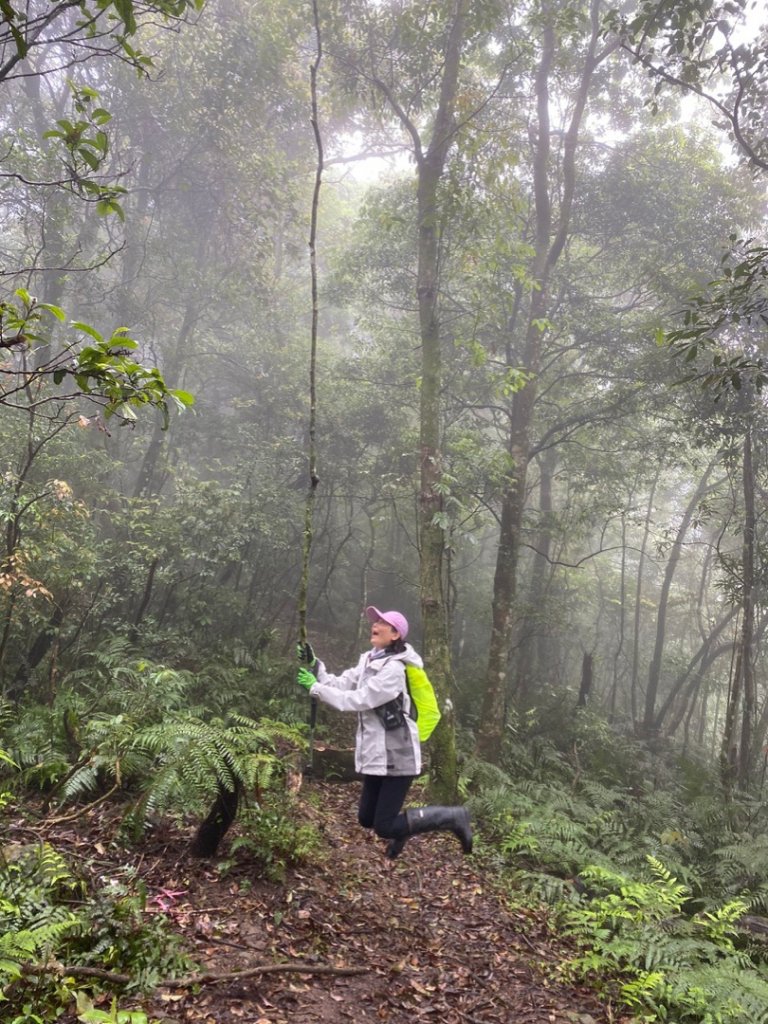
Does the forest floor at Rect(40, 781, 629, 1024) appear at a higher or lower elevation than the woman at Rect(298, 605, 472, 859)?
lower

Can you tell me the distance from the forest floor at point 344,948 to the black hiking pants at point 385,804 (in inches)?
28.8

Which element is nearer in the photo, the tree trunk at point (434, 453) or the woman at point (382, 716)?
the woman at point (382, 716)

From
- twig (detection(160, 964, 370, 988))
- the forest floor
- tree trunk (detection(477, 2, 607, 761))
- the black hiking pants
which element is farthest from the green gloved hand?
tree trunk (detection(477, 2, 607, 761))

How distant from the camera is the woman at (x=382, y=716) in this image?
4926mm

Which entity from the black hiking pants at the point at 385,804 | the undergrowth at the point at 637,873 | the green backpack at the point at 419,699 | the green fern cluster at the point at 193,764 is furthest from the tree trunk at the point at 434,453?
the green fern cluster at the point at 193,764

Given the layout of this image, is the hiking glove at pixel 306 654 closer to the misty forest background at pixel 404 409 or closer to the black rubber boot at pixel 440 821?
the misty forest background at pixel 404 409

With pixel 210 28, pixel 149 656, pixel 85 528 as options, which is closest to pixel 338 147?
pixel 210 28

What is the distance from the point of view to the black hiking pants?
5.12 metres

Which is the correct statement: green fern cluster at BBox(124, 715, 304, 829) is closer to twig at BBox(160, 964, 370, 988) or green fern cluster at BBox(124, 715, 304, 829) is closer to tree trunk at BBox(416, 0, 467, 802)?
twig at BBox(160, 964, 370, 988)

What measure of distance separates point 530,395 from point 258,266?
1075cm

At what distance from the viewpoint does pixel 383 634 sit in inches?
204

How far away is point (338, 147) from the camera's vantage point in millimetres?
23891

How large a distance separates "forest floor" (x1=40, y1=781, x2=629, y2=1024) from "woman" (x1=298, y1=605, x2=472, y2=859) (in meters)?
0.75

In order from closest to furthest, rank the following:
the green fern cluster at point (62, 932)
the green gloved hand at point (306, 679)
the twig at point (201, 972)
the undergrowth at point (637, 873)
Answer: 1. the green fern cluster at point (62, 932)
2. the twig at point (201, 972)
3. the undergrowth at point (637, 873)
4. the green gloved hand at point (306, 679)
